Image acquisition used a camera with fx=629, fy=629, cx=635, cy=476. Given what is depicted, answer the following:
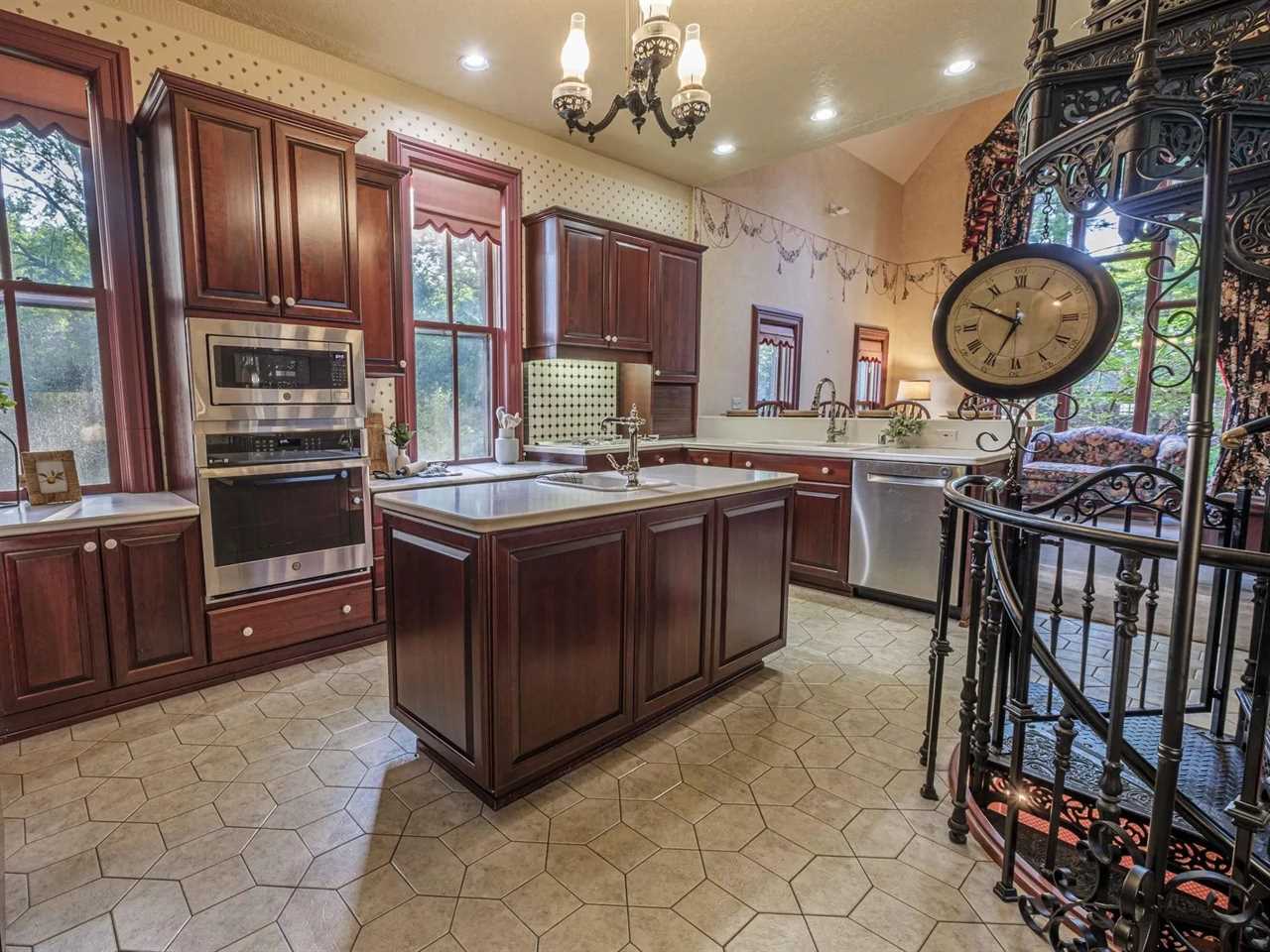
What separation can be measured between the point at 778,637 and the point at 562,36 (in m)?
3.23

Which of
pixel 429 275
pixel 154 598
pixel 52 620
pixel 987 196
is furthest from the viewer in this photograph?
pixel 987 196

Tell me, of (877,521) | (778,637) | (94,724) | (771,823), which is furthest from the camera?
(877,521)

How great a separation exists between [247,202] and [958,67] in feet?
12.3

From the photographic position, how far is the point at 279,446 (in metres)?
2.87

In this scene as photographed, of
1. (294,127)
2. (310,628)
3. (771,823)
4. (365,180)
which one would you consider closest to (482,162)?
(365,180)

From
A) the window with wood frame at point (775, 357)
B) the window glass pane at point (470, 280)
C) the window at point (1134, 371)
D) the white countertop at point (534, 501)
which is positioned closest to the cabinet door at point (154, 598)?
the white countertop at point (534, 501)

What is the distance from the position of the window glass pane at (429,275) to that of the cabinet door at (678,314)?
166 cm

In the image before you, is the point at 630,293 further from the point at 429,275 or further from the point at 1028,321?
the point at 1028,321

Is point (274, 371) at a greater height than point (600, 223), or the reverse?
point (600, 223)

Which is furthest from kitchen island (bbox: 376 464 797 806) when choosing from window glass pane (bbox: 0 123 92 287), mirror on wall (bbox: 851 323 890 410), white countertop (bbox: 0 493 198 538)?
mirror on wall (bbox: 851 323 890 410)

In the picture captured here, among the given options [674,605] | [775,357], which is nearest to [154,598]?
[674,605]

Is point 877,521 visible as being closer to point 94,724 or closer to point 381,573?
point 381,573

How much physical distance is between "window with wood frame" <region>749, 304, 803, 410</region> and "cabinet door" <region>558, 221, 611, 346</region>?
2.49 meters

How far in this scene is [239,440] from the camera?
9.04 feet
